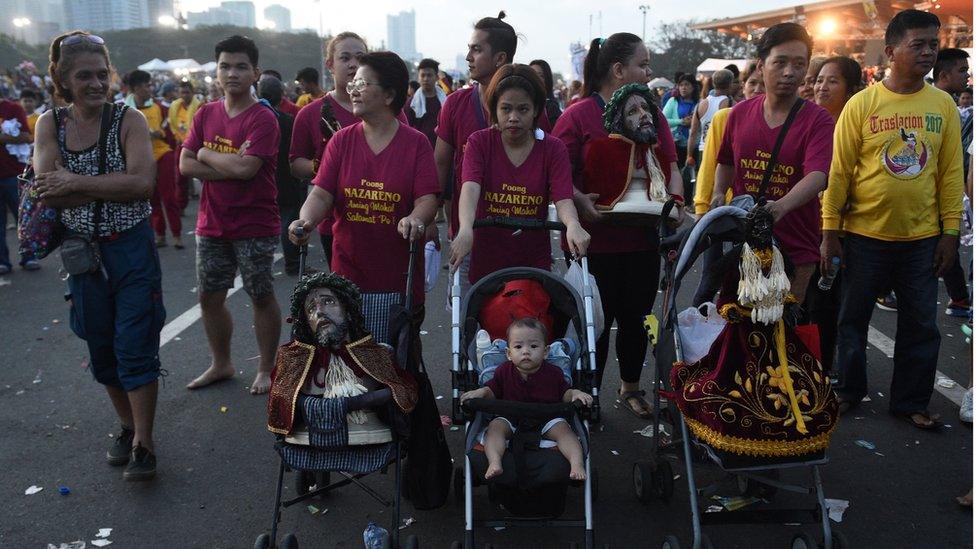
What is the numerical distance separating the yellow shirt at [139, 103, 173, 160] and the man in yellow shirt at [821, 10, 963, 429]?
794 cm

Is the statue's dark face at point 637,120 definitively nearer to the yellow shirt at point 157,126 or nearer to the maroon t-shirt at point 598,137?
the maroon t-shirt at point 598,137

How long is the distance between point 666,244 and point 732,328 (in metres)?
0.70

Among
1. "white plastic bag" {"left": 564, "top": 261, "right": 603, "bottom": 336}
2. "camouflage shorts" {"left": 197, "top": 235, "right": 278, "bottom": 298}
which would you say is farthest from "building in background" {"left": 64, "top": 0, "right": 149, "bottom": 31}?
"white plastic bag" {"left": 564, "top": 261, "right": 603, "bottom": 336}

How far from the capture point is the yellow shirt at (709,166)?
4.50m

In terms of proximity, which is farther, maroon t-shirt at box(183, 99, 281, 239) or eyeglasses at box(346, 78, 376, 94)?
maroon t-shirt at box(183, 99, 281, 239)

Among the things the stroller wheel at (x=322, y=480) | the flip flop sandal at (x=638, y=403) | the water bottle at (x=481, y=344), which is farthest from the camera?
the flip flop sandal at (x=638, y=403)

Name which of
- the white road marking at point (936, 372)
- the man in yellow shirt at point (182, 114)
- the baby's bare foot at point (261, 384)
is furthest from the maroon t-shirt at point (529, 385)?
the man in yellow shirt at point (182, 114)

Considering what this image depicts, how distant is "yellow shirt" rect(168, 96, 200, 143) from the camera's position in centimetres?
1102

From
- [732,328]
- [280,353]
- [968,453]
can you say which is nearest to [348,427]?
[280,353]

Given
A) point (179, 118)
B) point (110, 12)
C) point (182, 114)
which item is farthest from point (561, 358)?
point (110, 12)

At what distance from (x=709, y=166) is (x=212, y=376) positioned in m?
3.50

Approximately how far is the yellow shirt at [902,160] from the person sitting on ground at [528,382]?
2.09 metres

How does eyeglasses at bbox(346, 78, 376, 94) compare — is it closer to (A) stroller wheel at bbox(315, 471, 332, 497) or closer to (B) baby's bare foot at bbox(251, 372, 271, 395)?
(A) stroller wheel at bbox(315, 471, 332, 497)

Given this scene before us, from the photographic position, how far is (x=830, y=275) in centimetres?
438
